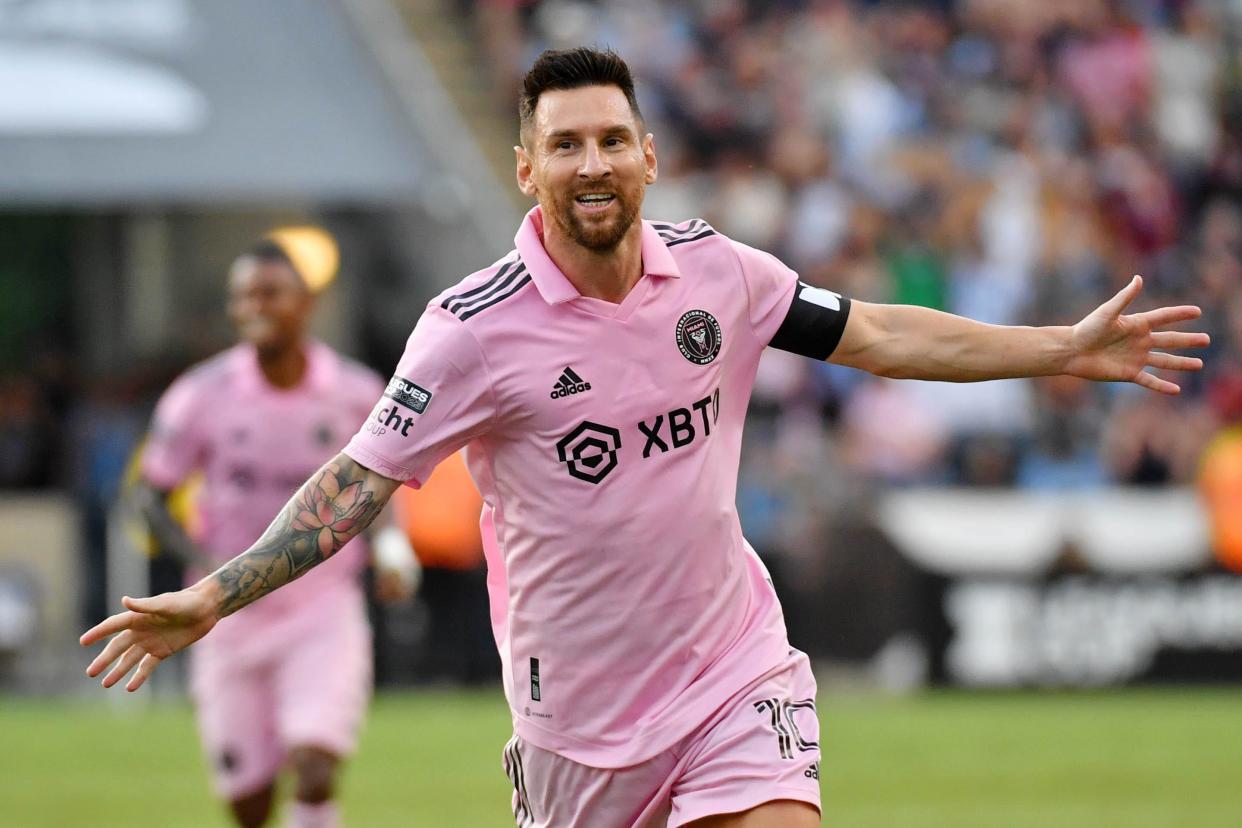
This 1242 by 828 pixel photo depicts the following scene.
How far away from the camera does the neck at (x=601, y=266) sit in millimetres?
6270

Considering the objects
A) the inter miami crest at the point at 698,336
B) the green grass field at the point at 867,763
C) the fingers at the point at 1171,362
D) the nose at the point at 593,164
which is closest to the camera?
the nose at the point at 593,164

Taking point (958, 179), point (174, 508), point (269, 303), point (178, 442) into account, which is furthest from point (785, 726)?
point (958, 179)

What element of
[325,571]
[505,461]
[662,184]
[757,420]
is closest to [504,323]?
[505,461]

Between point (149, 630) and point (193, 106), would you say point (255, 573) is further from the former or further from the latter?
point (193, 106)

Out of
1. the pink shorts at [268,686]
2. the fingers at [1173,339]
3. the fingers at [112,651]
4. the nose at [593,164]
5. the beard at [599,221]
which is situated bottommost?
the pink shorts at [268,686]

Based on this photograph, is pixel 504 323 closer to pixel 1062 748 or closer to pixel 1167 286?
pixel 1062 748

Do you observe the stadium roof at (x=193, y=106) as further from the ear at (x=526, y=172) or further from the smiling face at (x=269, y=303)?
the ear at (x=526, y=172)

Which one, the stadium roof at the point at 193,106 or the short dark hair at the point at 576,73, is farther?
the stadium roof at the point at 193,106

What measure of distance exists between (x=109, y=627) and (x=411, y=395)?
3.45ft

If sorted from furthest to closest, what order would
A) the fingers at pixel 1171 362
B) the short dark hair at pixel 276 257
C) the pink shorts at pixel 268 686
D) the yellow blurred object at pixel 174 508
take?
1. the yellow blurred object at pixel 174 508
2. the short dark hair at pixel 276 257
3. the pink shorts at pixel 268 686
4. the fingers at pixel 1171 362

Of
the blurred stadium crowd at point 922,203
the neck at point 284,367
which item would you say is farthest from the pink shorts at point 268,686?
Answer: the blurred stadium crowd at point 922,203

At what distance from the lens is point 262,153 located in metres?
19.0

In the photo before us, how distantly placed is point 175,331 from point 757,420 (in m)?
6.62

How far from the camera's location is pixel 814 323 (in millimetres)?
6512
